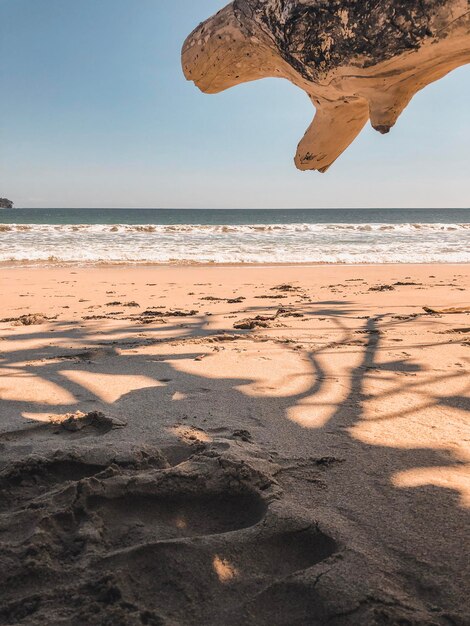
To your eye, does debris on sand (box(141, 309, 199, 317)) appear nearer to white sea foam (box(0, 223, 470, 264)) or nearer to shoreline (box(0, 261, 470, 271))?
shoreline (box(0, 261, 470, 271))

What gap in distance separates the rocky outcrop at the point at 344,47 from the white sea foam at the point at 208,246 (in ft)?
33.3

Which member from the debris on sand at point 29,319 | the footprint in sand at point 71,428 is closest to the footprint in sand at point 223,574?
the footprint in sand at point 71,428

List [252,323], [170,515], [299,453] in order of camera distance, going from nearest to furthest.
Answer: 1. [170,515]
2. [299,453]
3. [252,323]

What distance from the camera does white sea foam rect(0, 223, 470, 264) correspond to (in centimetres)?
1227

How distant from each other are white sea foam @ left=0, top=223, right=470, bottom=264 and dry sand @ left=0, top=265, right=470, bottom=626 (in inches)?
346

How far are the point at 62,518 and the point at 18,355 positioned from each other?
212 cm

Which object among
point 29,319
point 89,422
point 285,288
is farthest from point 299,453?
point 285,288

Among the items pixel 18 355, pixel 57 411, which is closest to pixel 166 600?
pixel 57 411

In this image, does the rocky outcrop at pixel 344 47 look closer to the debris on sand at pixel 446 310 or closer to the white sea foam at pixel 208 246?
the debris on sand at pixel 446 310

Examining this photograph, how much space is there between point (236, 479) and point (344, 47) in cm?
126

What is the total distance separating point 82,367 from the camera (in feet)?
9.76

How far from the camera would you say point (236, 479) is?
1.58m

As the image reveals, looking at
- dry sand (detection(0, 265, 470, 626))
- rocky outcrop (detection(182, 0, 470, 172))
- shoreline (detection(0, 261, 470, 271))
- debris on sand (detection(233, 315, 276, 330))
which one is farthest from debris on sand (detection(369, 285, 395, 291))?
rocky outcrop (detection(182, 0, 470, 172))

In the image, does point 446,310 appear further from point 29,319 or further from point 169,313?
point 29,319
